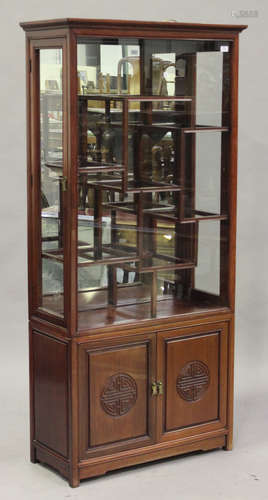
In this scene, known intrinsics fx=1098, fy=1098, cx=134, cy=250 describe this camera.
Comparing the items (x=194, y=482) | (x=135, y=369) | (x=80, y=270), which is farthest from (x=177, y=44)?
(x=194, y=482)

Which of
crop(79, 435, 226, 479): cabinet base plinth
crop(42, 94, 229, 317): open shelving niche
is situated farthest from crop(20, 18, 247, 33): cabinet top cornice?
crop(79, 435, 226, 479): cabinet base plinth

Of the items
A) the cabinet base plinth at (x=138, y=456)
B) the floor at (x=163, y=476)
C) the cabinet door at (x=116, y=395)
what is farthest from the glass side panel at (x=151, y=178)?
the floor at (x=163, y=476)

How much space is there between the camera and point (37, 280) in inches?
209

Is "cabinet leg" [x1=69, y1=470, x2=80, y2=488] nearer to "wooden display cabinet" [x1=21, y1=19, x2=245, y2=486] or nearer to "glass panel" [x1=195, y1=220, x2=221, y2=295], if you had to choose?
"wooden display cabinet" [x1=21, y1=19, x2=245, y2=486]

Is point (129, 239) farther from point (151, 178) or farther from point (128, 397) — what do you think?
point (128, 397)

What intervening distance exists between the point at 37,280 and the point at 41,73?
0.99 meters

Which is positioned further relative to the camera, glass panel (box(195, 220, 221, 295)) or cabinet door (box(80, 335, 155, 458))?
glass panel (box(195, 220, 221, 295))

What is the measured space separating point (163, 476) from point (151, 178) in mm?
1448

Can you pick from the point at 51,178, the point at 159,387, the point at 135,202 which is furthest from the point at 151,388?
the point at 51,178

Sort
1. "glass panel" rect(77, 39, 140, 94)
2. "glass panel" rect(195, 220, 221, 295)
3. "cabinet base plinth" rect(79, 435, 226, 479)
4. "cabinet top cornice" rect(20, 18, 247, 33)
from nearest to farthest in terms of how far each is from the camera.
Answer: "cabinet top cornice" rect(20, 18, 247, 33)
"glass panel" rect(77, 39, 140, 94)
"cabinet base plinth" rect(79, 435, 226, 479)
"glass panel" rect(195, 220, 221, 295)

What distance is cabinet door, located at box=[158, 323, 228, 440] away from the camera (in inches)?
212

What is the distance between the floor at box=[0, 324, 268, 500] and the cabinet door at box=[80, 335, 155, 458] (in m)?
0.17

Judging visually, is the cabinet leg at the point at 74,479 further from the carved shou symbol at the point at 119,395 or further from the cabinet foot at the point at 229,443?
the cabinet foot at the point at 229,443

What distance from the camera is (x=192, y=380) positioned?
548cm
